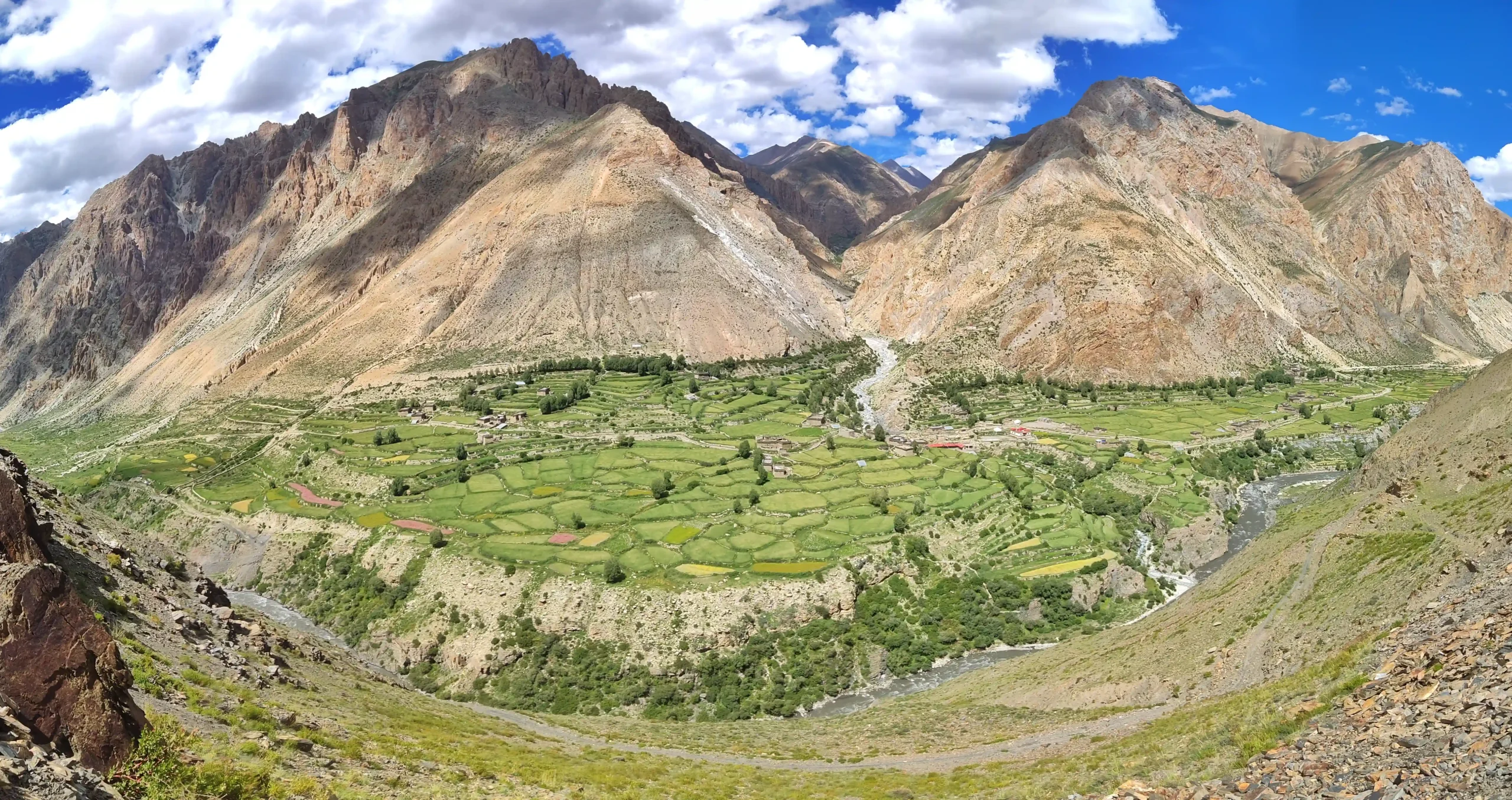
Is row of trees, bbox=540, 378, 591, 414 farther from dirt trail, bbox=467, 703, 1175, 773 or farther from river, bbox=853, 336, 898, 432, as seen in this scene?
dirt trail, bbox=467, 703, 1175, 773

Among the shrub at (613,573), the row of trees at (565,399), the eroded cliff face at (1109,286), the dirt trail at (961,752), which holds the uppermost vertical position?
the eroded cliff face at (1109,286)

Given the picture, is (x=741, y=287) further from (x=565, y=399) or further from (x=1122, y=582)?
(x=1122, y=582)

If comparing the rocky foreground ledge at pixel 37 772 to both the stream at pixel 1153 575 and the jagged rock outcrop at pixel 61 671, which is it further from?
the stream at pixel 1153 575

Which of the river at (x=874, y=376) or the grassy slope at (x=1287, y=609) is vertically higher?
the river at (x=874, y=376)

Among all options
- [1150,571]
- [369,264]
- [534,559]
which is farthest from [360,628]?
[369,264]

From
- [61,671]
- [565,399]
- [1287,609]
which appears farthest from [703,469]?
[61,671]

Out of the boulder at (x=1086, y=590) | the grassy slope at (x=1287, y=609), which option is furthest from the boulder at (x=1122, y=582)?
the grassy slope at (x=1287, y=609)

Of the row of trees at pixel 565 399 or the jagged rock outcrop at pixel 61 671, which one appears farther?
the row of trees at pixel 565 399
